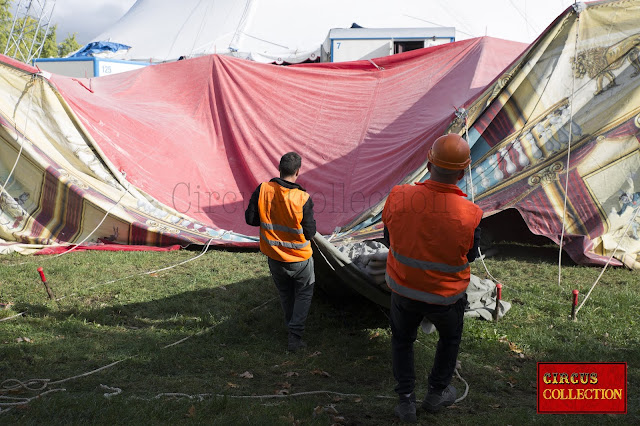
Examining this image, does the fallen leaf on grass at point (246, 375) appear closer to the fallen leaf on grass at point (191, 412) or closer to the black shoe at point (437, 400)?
the fallen leaf on grass at point (191, 412)

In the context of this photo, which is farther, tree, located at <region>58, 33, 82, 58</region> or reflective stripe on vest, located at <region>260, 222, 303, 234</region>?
tree, located at <region>58, 33, 82, 58</region>

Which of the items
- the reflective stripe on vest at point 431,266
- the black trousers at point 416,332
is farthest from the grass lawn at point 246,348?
→ the reflective stripe on vest at point 431,266

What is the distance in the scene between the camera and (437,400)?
3201 millimetres

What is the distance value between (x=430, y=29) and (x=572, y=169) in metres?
7.28

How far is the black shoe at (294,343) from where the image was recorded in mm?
4270

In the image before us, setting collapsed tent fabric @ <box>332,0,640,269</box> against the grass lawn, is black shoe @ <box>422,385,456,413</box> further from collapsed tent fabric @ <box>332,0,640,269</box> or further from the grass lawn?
collapsed tent fabric @ <box>332,0,640,269</box>

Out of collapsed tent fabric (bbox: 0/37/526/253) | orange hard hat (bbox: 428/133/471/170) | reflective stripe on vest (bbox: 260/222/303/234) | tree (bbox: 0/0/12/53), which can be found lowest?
reflective stripe on vest (bbox: 260/222/303/234)

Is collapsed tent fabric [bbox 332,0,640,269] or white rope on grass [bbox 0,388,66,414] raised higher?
collapsed tent fabric [bbox 332,0,640,269]

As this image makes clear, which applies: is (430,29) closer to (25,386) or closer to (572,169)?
(572,169)

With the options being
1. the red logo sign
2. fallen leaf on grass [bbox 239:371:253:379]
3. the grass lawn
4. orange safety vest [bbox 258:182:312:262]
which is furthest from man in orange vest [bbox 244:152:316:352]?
the red logo sign

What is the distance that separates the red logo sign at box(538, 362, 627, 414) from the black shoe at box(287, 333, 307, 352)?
165cm

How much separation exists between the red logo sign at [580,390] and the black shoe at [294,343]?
5.40 ft

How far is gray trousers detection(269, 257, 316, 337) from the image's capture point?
425 centimetres

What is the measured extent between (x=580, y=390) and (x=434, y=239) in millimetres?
1284
